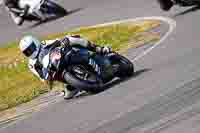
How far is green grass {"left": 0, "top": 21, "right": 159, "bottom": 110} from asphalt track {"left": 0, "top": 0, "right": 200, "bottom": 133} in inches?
58.4

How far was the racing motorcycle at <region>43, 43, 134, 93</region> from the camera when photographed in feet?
44.5

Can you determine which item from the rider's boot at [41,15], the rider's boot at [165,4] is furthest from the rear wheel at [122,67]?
the rider's boot at [41,15]

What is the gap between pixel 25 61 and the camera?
65.8 ft

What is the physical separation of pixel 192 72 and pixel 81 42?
2.48 meters

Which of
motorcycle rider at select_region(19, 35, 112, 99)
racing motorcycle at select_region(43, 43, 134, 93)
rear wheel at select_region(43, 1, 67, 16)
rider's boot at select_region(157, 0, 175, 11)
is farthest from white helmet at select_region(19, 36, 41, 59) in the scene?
rear wheel at select_region(43, 1, 67, 16)

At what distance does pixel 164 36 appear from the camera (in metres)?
17.5

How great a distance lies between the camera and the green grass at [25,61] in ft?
52.7

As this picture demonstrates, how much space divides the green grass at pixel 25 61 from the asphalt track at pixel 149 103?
1485 millimetres

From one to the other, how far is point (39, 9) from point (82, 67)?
12109 mm

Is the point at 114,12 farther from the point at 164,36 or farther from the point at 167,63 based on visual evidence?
the point at 167,63

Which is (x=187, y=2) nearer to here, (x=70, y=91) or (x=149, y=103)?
(x=70, y=91)

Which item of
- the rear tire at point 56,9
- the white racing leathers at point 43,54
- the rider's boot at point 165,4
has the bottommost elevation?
the rear tire at point 56,9

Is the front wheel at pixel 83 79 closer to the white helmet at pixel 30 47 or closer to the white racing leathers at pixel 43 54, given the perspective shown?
the white racing leathers at pixel 43 54

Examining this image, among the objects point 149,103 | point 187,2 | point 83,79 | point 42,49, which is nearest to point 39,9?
point 187,2
